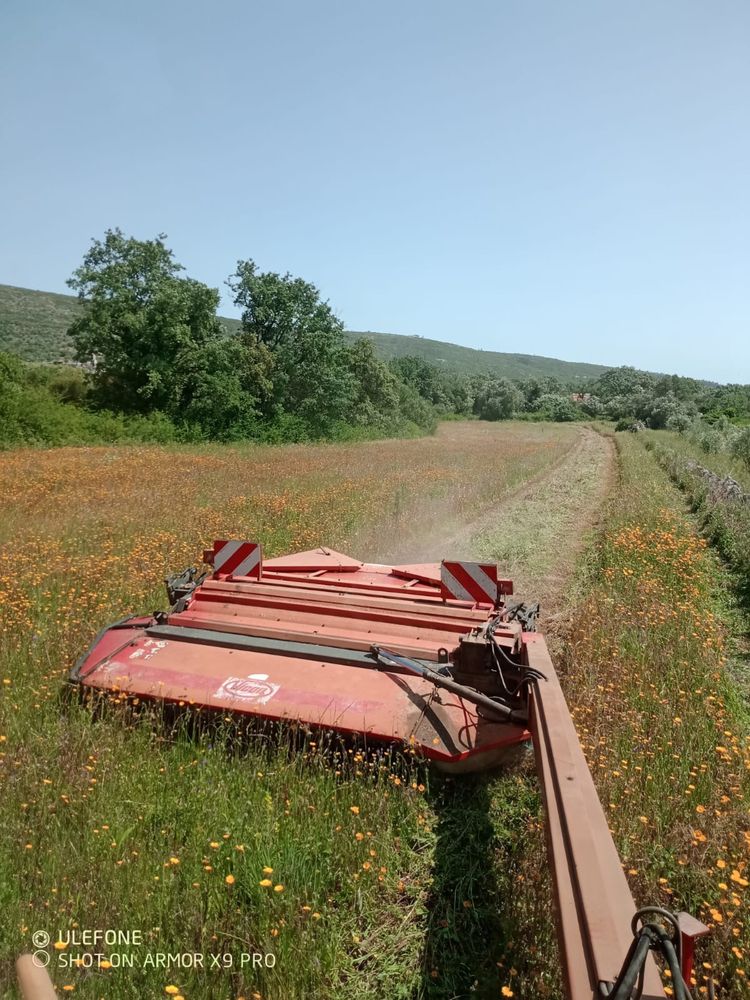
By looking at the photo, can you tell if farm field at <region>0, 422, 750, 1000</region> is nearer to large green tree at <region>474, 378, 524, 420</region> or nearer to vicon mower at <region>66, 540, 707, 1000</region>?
vicon mower at <region>66, 540, 707, 1000</region>

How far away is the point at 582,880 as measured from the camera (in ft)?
5.92

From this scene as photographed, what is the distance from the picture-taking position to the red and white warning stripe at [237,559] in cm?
524

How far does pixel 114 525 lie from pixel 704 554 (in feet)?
27.0

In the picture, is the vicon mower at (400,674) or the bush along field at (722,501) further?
the bush along field at (722,501)

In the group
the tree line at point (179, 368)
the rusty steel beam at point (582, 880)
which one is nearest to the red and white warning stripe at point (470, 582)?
the rusty steel beam at point (582, 880)

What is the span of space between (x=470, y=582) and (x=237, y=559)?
6.19ft

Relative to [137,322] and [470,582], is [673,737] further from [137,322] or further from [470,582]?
[137,322]

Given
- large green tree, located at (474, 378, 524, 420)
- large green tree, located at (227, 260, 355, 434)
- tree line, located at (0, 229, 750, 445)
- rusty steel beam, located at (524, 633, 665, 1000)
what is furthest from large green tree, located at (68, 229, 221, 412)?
large green tree, located at (474, 378, 524, 420)

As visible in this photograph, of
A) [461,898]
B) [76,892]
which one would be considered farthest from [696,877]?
[76,892]

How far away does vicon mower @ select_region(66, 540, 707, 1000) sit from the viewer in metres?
1.97

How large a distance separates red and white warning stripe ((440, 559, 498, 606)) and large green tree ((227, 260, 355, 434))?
2964 centimetres

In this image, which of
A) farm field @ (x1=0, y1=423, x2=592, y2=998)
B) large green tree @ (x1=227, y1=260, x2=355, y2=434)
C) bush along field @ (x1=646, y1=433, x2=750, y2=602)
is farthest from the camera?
large green tree @ (x1=227, y1=260, x2=355, y2=434)

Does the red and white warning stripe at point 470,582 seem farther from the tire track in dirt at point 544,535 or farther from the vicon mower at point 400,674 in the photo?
the tire track in dirt at point 544,535

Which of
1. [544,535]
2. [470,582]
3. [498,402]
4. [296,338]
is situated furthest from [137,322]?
[498,402]
